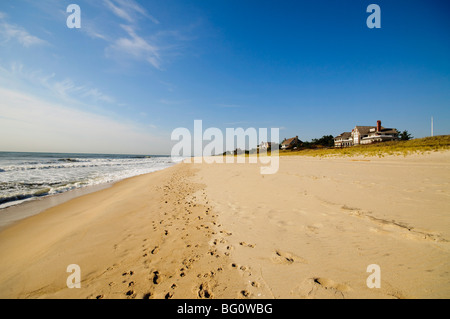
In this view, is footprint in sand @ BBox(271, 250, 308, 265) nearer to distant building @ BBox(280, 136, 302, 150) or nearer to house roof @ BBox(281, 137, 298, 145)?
distant building @ BBox(280, 136, 302, 150)

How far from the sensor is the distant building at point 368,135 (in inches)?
2170

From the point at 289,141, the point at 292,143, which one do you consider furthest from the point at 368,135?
the point at 289,141

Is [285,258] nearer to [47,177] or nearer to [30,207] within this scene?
[30,207]

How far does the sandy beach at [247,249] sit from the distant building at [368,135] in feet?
193

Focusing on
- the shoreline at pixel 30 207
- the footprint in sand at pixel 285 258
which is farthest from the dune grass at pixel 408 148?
the shoreline at pixel 30 207

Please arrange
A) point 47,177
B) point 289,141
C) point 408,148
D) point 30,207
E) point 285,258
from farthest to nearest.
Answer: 1. point 289,141
2. point 408,148
3. point 47,177
4. point 30,207
5. point 285,258

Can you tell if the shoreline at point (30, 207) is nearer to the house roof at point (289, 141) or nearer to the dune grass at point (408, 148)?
the dune grass at point (408, 148)

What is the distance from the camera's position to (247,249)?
140 inches

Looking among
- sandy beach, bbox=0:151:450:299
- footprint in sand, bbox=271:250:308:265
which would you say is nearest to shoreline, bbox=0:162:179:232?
sandy beach, bbox=0:151:450:299

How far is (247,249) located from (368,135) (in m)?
75.9
